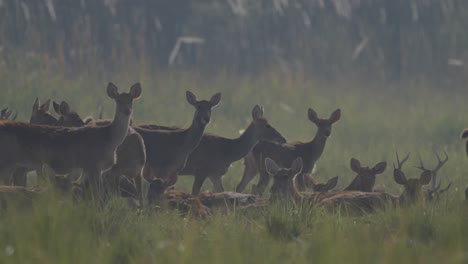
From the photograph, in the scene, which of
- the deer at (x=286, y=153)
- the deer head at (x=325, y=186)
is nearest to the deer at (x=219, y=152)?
the deer at (x=286, y=153)

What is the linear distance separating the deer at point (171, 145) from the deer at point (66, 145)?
4.98 ft

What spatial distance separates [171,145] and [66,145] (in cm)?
221

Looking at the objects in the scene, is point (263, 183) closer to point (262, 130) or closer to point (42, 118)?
point (262, 130)

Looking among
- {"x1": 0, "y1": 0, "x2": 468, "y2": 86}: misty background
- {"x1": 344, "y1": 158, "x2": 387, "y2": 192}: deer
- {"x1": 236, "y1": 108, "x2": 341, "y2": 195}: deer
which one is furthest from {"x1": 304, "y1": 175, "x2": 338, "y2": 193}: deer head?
{"x1": 0, "y1": 0, "x2": 468, "y2": 86}: misty background

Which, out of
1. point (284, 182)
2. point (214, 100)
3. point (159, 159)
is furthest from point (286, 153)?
point (284, 182)

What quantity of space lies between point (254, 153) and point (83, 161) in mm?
3632

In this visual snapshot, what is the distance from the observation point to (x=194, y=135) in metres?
12.5

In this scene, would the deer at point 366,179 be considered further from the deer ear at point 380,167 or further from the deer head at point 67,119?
the deer head at point 67,119

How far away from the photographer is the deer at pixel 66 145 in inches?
395

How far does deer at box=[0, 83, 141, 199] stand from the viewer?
10031mm

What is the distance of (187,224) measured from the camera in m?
8.83

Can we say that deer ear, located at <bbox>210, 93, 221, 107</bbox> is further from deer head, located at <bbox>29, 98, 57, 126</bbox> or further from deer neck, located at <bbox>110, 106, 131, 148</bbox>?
deer neck, located at <bbox>110, 106, 131, 148</bbox>

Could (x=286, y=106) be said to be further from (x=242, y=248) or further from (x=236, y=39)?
(x=242, y=248)

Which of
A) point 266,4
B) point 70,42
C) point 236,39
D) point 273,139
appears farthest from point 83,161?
point 266,4
